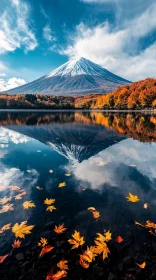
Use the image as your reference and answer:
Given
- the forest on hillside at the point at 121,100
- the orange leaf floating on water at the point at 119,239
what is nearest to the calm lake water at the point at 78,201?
the orange leaf floating on water at the point at 119,239

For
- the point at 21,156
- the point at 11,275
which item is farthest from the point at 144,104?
the point at 11,275

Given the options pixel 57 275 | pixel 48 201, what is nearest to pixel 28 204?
pixel 48 201

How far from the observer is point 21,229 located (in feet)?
12.5

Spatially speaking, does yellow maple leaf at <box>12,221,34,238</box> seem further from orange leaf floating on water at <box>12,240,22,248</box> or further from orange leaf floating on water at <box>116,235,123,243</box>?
orange leaf floating on water at <box>116,235,123,243</box>

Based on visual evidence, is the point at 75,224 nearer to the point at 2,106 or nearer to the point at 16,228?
the point at 16,228

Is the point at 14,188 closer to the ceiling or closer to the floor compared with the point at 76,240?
closer to the floor

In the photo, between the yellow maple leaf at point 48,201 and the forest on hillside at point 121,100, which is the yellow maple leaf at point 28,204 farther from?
the forest on hillside at point 121,100

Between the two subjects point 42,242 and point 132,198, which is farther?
point 132,198

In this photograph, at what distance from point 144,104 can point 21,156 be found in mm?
80427

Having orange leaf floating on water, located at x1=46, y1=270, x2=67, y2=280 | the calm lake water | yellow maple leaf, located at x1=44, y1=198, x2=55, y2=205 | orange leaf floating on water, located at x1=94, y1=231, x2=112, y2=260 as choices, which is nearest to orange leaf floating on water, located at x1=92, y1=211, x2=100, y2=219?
the calm lake water

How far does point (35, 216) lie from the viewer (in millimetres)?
4262

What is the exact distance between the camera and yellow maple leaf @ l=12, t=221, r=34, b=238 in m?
3.67

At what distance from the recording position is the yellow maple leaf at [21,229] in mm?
3667

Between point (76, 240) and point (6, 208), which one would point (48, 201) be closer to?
point (6, 208)
